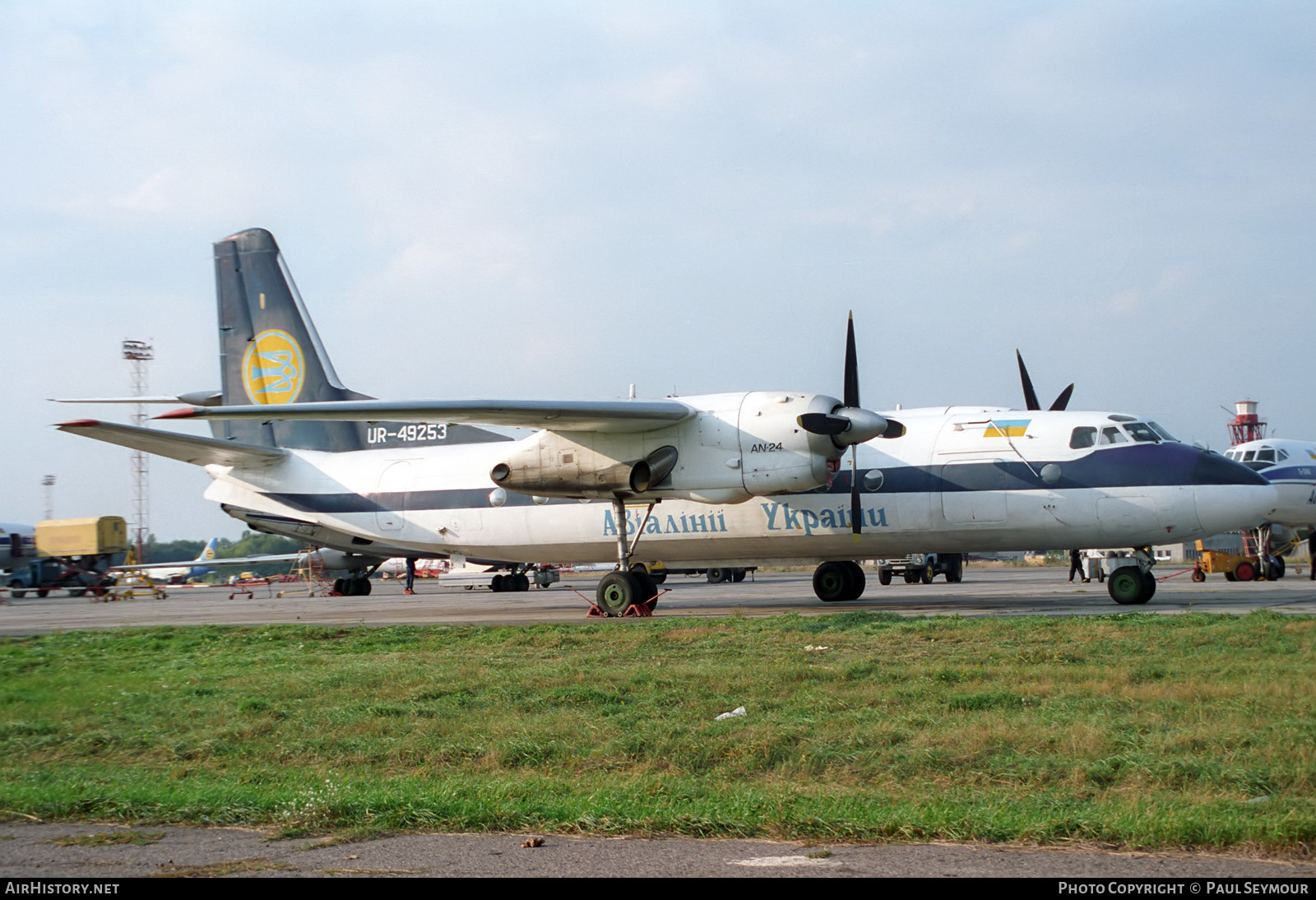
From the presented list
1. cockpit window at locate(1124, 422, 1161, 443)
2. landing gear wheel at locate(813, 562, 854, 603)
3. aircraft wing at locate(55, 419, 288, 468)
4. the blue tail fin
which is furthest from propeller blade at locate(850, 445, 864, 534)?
aircraft wing at locate(55, 419, 288, 468)

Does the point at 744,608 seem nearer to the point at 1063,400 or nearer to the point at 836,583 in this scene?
the point at 836,583

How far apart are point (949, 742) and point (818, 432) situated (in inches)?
454

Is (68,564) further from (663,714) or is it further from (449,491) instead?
(663,714)

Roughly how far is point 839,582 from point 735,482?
5.50m

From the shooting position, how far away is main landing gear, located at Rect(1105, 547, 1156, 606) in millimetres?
18141

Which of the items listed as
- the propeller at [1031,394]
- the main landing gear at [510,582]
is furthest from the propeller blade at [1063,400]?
the main landing gear at [510,582]


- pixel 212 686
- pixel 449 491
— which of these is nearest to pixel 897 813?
pixel 212 686

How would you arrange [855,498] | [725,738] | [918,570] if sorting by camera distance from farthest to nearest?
[918,570] < [855,498] < [725,738]

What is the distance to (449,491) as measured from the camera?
23.4 m

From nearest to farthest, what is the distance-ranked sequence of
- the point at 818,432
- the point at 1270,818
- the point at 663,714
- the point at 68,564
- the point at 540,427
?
the point at 1270,818 < the point at 663,714 < the point at 818,432 < the point at 540,427 < the point at 68,564

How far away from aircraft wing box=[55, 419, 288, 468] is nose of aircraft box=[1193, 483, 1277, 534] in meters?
19.8

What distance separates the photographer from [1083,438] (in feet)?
61.6

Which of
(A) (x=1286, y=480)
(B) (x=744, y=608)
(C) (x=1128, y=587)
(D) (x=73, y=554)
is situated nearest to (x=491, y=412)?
(B) (x=744, y=608)

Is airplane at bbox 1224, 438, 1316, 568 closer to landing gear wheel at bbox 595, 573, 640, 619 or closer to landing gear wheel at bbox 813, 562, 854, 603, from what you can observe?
landing gear wheel at bbox 813, 562, 854, 603
